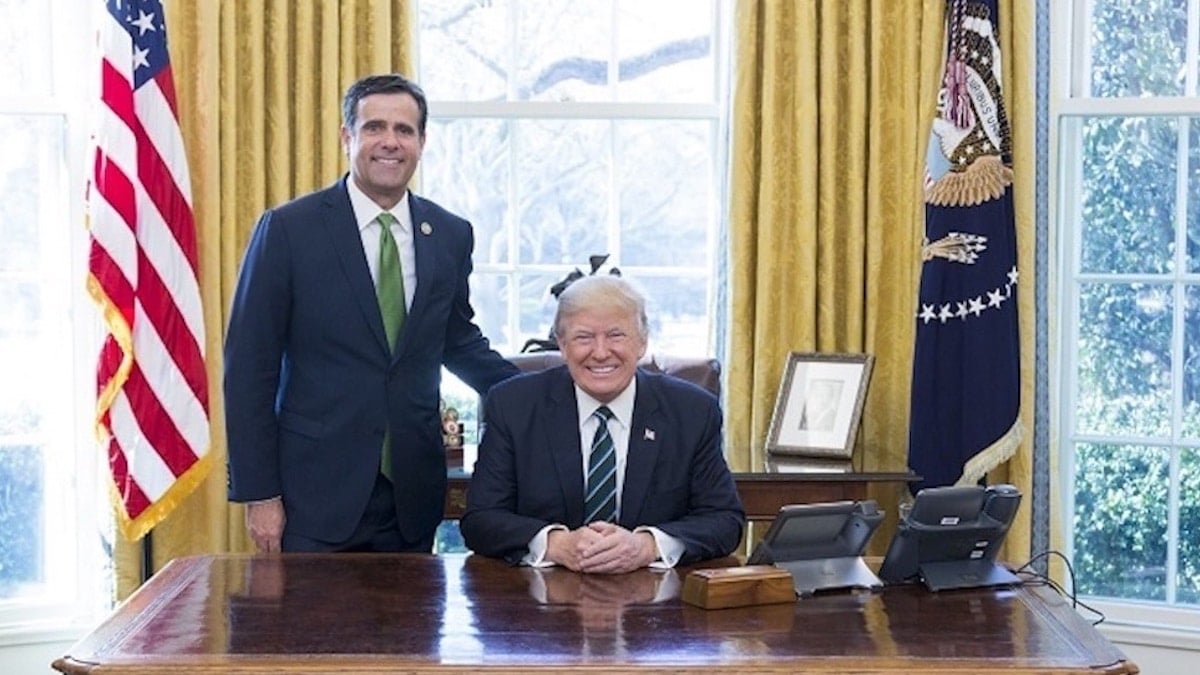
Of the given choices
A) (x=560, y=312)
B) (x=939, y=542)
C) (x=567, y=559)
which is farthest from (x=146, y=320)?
(x=939, y=542)

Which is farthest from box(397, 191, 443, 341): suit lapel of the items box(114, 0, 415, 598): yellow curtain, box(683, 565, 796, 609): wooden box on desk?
box(114, 0, 415, 598): yellow curtain

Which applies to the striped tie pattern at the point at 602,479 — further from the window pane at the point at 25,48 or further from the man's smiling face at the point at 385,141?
the window pane at the point at 25,48

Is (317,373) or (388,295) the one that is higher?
(388,295)

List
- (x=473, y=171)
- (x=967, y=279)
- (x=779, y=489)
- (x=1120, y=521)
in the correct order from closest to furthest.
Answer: (x=779, y=489) < (x=967, y=279) < (x=1120, y=521) < (x=473, y=171)

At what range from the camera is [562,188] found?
4.53 metres

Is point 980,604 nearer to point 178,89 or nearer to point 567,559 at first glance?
point 567,559

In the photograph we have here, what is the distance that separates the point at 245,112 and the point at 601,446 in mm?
1779

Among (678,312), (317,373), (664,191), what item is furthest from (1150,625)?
(317,373)

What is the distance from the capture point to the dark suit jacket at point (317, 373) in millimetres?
3018

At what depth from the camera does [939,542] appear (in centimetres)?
257

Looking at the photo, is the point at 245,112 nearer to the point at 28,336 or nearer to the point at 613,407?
the point at 28,336

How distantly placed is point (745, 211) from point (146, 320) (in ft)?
5.27

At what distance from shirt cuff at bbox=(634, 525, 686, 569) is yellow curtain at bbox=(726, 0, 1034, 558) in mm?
1375

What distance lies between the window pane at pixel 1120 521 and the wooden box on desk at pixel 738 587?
2.21m
